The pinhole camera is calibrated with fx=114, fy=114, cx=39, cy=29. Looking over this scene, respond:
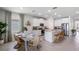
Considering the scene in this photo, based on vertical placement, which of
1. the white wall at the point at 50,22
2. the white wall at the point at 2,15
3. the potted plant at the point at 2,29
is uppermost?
the white wall at the point at 2,15

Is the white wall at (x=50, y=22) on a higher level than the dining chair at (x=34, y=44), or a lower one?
higher

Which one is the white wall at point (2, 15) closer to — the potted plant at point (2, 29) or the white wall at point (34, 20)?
the potted plant at point (2, 29)

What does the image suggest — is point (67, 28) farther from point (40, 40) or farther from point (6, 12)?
point (6, 12)

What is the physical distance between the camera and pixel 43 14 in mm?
5934

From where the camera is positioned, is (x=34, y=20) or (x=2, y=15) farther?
(x=2, y=15)

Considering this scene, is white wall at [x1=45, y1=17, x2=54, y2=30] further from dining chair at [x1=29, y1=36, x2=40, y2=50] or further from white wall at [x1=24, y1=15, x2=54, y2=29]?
dining chair at [x1=29, y1=36, x2=40, y2=50]

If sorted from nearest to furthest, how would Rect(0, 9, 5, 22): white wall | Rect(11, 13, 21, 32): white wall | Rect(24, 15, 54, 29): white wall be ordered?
Rect(11, 13, 21, 32): white wall
Rect(24, 15, 54, 29): white wall
Rect(0, 9, 5, 22): white wall

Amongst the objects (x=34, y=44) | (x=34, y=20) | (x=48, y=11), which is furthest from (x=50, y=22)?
(x=34, y=44)

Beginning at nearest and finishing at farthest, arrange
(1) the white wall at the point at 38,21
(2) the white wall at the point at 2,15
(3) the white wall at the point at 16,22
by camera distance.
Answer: (3) the white wall at the point at 16,22, (1) the white wall at the point at 38,21, (2) the white wall at the point at 2,15

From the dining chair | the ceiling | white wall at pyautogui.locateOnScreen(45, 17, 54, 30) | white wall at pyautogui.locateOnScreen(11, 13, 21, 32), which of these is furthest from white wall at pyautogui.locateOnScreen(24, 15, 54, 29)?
the dining chair

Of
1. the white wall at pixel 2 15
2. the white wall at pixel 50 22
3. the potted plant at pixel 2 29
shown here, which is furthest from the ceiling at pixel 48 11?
the potted plant at pixel 2 29

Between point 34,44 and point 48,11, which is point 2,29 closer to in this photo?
point 34,44
